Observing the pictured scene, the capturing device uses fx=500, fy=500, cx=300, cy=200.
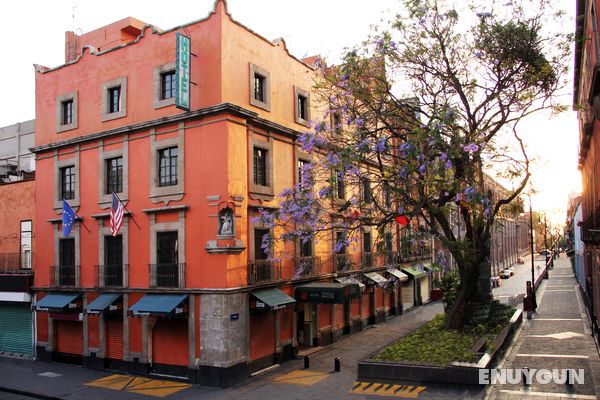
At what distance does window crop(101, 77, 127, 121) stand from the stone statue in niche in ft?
23.7

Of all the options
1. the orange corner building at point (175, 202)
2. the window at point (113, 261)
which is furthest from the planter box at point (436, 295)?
the window at point (113, 261)

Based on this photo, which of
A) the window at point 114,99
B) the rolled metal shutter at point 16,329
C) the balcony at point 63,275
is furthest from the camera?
the rolled metal shutter at point 16,329

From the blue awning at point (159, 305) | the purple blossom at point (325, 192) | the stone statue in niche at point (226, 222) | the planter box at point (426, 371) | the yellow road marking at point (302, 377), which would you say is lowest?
the yellow road marking at point (302, 377)

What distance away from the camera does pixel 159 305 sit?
19.6 m

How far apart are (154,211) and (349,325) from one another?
44.4 feet

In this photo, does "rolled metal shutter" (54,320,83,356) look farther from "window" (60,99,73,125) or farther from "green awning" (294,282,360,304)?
"green awning" (294,282,360,304)

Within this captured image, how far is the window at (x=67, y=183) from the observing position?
24.4 metres

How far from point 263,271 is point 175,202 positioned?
4683 millimetres

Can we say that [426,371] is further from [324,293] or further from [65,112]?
[65,112]

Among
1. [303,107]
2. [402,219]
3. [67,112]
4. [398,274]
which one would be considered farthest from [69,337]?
[398,274]

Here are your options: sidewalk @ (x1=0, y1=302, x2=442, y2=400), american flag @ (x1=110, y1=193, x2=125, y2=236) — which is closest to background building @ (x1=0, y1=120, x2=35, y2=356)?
sidewalk @ (x1=0, y1=302, x2=442, y2=400)

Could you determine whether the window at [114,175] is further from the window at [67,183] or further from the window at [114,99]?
the window at [67,183]

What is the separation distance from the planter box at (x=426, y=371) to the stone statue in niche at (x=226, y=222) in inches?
272

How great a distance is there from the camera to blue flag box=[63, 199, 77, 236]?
72.9ft
